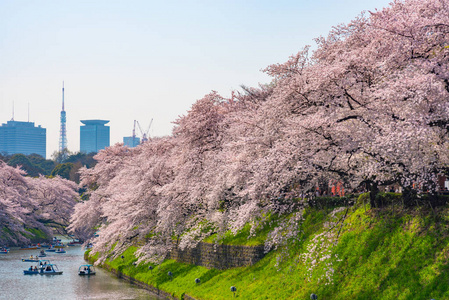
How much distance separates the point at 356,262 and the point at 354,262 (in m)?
0.12

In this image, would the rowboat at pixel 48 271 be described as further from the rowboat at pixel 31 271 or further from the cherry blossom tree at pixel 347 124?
the cherry blossom tree at pixel 347 124

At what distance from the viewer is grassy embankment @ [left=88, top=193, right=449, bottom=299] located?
22969 millimetres

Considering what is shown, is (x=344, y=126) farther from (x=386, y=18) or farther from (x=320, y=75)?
(x=386, y=18)

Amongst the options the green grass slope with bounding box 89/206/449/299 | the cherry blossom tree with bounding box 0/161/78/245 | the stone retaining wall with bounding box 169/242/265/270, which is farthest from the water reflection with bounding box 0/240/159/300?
the cherry blossom tree with bounding box 0/161/78/245

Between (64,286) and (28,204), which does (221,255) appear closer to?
(64,286)

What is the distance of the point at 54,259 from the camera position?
7150 centimetres

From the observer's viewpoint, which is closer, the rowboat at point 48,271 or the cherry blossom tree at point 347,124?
the cherry blossom tree at point 347,124

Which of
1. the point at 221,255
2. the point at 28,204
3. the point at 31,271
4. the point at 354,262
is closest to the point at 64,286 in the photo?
the point at 31,271

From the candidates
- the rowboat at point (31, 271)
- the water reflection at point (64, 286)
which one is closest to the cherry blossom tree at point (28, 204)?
the water reflection at point (64, 286)

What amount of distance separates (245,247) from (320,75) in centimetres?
1466

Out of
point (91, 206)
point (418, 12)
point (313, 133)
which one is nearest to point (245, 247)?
point (313, 133)

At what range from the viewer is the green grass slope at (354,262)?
23.0 m

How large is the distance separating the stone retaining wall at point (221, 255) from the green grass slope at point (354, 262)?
0.71m

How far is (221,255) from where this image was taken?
129 ft
